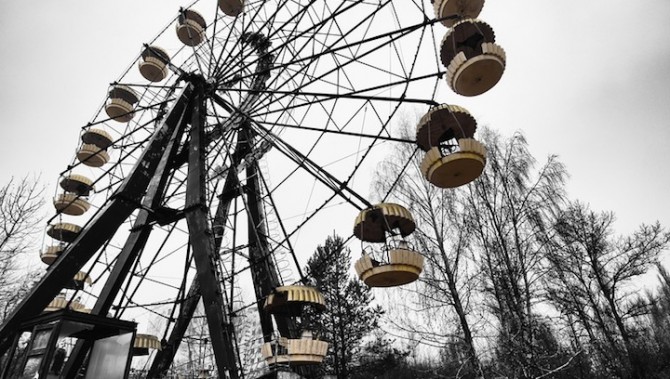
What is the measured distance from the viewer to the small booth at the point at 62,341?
14.4 feet

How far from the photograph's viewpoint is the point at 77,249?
605 cm

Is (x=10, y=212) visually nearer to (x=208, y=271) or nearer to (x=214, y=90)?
(x=214, y=90)

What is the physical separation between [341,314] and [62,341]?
904 inches

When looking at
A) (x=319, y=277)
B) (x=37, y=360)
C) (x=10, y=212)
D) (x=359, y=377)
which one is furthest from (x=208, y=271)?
(x=359, y=377)

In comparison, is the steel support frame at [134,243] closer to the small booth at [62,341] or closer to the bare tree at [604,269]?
the small booth at [62,341]

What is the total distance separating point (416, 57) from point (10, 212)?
65.0 feet

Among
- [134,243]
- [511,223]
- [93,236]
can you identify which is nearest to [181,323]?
[134,243]

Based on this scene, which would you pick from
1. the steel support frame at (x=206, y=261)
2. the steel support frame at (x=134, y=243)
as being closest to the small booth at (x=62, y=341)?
the steel support frame at (x=134, y=243)

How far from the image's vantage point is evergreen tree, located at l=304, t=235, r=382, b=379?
2547 cm

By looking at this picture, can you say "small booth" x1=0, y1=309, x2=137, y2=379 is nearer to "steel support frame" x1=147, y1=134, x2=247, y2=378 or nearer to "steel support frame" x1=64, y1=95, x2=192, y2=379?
"steel support frame" x1=64, y1=95, x2=192, y2=379

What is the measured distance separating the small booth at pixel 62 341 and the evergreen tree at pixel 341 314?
64.4 feet

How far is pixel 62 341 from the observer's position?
5.12m

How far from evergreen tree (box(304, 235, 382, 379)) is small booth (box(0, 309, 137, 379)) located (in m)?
19.6

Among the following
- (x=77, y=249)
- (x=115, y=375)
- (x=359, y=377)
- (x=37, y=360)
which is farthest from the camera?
(x=359, y=377)
